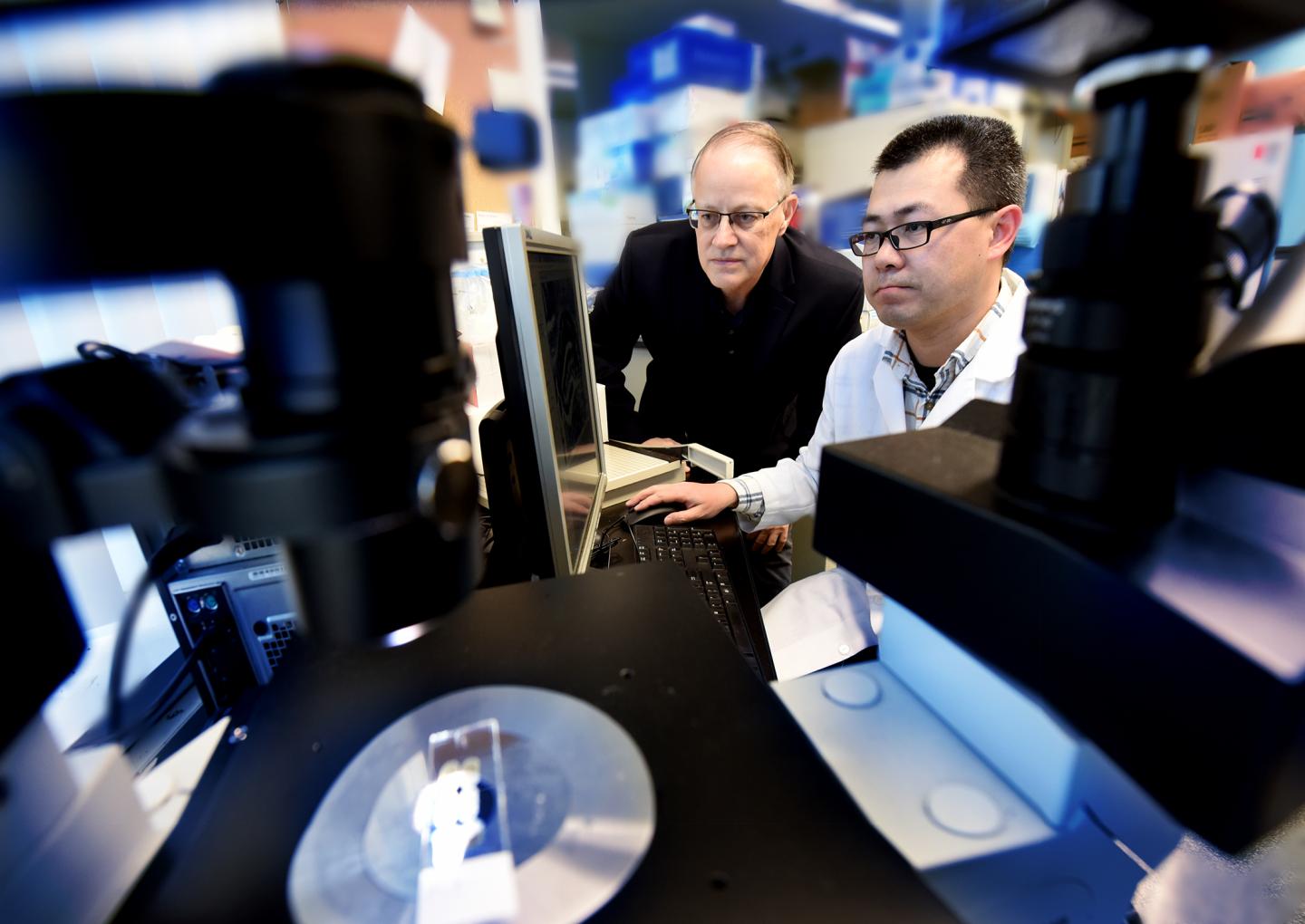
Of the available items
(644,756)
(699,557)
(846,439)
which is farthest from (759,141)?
(644,756)

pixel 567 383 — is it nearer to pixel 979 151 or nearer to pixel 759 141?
pixel 979 151

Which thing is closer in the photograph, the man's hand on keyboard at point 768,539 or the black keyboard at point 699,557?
the black keyboard at point 699,557

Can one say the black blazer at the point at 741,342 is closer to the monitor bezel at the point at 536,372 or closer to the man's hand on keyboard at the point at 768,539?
the man's hand on keyboard at the point at 768,539

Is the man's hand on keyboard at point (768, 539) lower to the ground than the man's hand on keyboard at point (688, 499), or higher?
lower

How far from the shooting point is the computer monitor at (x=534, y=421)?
1.99 feet

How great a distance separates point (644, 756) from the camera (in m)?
0.37

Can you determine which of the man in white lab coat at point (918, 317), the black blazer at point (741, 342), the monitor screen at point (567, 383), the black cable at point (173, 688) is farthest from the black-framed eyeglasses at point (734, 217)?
the black cable at point (173, 688)

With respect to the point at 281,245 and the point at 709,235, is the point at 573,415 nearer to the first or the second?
the point at 281,245

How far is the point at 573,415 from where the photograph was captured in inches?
35.6

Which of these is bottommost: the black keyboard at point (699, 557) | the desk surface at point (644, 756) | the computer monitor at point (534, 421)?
the black keyboard at point (699, 557)

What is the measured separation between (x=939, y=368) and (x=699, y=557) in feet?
2.19

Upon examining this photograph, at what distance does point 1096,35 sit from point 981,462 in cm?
20

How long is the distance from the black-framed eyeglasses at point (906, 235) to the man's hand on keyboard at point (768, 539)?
2.07ft

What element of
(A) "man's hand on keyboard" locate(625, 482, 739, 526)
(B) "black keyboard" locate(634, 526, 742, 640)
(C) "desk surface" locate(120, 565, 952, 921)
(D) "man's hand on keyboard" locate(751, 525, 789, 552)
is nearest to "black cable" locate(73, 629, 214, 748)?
(C) "desk surface" locate(120, 565, 952, 921)
